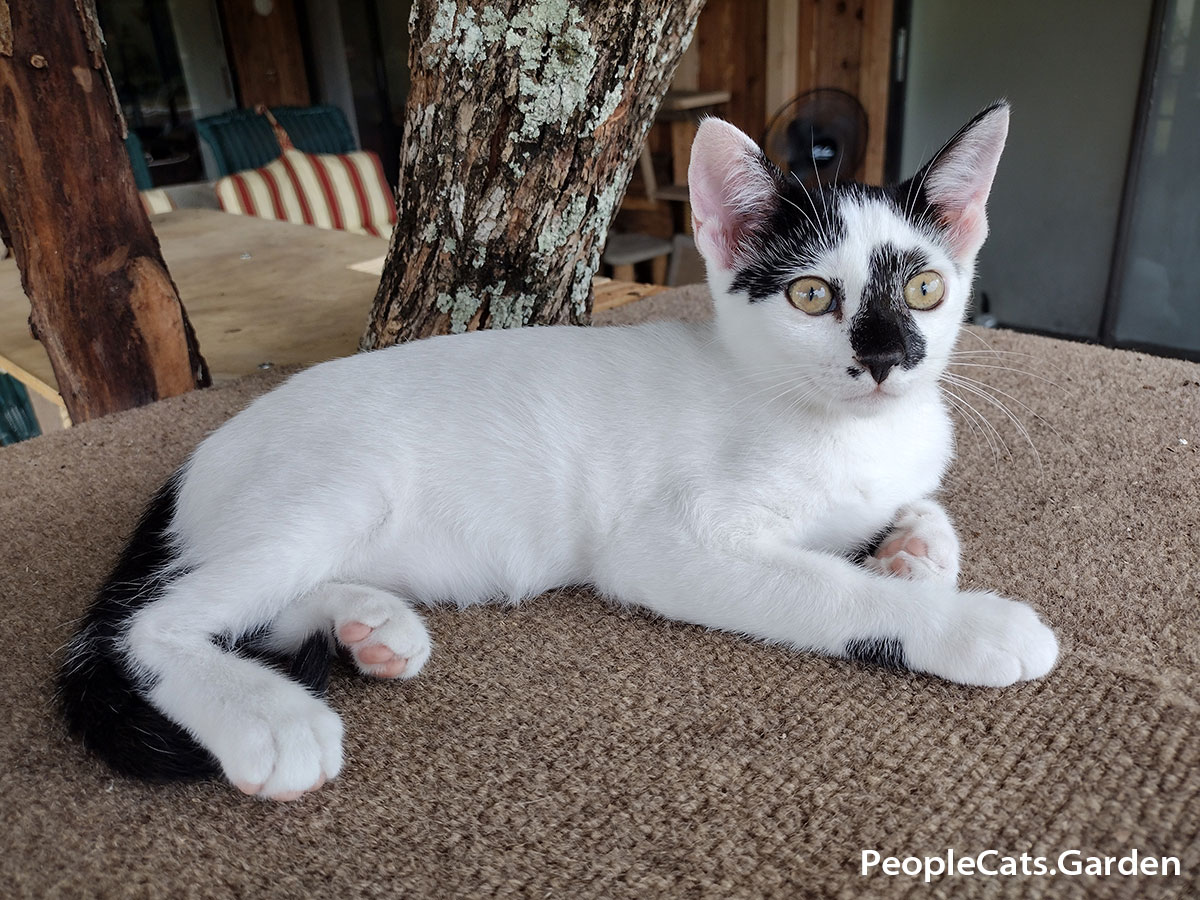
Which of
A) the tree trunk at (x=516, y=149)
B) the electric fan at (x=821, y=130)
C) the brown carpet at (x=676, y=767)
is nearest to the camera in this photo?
the brown carpet at (x=676, y=767)

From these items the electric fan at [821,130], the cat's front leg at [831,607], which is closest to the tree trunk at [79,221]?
the cat's front leg at [831,607]

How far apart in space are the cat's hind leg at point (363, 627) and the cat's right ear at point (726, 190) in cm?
57

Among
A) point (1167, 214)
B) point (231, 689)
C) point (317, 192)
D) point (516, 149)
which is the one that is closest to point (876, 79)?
point (1167, 214)

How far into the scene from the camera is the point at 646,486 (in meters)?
1.07

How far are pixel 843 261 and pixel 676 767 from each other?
574mm

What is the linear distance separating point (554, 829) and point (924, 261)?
725mm

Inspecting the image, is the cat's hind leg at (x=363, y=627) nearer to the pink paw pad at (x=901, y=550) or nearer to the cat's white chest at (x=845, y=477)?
the cat's white chest at (x=845, y=477)

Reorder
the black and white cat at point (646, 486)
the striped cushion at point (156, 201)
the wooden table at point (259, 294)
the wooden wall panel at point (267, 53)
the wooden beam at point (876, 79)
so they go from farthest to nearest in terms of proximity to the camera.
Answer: the wooden wall panel at point (267, 53)
the striped cushion at point (156, 201)
the wooden beam at point (876, 79)
the wooden table at point (259, 294)
the black and white cat at point (646, 486)

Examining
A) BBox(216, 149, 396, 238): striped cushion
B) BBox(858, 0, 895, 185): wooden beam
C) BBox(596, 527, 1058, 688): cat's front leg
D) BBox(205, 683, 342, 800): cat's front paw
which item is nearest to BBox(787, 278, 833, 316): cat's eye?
BBox(596, 527, 1058, 688): cat's front leg

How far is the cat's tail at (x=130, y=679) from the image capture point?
2.66 feet

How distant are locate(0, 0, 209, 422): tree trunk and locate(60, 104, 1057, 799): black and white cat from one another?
0.65 meters

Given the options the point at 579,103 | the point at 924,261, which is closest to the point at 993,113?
the point at 924,261

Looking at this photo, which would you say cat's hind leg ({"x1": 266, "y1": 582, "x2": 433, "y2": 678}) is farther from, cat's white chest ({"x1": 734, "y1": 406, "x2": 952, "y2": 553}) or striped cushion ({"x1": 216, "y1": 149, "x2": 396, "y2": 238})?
striped cushion ({"x1": 216, "y1": 149, "x2": 396, "y2": 238})

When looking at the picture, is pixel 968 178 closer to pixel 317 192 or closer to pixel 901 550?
pixel 901 550
